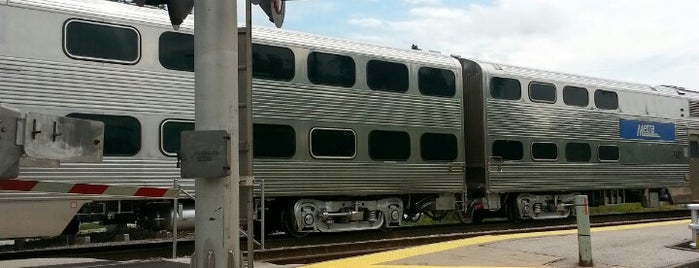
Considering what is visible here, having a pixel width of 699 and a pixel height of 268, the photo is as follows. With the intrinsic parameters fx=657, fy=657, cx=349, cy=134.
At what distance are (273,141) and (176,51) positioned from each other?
6.82 ft

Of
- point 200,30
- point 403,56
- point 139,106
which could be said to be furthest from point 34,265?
point 403,56

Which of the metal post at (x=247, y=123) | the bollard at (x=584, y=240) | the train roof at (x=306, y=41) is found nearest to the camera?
the metal post at (x=247, y=123)

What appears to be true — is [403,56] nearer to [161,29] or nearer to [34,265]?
[161,29]

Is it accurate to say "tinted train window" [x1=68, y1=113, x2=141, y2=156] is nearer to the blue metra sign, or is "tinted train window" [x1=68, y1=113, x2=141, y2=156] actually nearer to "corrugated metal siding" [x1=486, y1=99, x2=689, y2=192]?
"corrugated metal siding" [x1=486, y1=99, x2=689, y2=192]

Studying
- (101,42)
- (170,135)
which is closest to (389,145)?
(170,135)

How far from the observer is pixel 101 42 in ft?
30.2

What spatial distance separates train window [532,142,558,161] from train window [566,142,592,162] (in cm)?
47

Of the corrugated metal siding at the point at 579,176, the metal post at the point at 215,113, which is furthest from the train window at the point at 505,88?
the metal post at the point at 215,113

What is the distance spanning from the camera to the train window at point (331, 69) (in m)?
11.3

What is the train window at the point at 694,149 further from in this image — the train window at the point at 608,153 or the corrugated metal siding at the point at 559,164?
the train window at the point at 608,153

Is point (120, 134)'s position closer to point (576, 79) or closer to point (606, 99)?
point (576, 79)

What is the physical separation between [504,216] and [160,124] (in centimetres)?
971

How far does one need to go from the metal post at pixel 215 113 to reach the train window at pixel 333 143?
5733 mm

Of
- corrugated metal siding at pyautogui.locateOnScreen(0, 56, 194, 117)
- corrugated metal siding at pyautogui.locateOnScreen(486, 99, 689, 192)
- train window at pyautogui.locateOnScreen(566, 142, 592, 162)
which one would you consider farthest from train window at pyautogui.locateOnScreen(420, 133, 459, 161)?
corrugated metal siding at pyautogui.locateOnScreen(0, 56, 194, 117)
